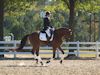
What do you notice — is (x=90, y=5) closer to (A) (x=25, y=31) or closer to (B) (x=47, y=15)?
(B) (x=47, y=15)

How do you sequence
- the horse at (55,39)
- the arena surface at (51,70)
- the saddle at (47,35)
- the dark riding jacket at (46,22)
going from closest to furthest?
1. the arena surface at (51,70)
2. the dark riding jacket at (46,22)
3. the saddle at (47,35)
4. the horse at (55,39)

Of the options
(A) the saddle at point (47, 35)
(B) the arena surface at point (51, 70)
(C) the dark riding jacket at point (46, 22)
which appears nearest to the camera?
(B) the arena surface at point (51, 70)

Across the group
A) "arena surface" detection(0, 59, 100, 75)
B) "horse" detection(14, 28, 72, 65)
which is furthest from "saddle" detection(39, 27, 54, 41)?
"arena surface" detection(0, 59, 100, 75)

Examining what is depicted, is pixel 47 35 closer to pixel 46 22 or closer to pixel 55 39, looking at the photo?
pixel 55 39

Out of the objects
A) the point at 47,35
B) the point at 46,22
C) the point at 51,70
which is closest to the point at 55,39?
the point at 47,35

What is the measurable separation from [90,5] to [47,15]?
13286 millimetres

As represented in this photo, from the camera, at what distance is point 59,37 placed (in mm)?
19672

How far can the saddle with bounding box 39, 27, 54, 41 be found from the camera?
63.7ft

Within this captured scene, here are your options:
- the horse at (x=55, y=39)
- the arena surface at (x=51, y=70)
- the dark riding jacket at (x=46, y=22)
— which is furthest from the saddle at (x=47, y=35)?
the arena surface at (x=51, y=70)

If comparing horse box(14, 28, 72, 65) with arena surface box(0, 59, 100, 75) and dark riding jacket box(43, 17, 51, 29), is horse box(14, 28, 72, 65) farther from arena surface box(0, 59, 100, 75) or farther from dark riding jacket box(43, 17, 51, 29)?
arena surface box(0, 59, 100, 75)

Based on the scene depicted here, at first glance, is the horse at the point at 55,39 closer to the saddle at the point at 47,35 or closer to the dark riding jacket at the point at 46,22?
the saddle at the point at 47,35

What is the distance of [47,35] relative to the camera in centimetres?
1962

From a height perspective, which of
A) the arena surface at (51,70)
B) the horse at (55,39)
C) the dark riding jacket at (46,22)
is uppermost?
the dark riding jacket at (46,22)

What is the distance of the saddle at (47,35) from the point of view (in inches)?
764
